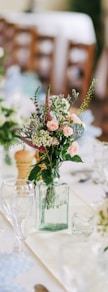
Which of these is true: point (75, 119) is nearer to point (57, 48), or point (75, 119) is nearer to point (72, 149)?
point (72, 149)

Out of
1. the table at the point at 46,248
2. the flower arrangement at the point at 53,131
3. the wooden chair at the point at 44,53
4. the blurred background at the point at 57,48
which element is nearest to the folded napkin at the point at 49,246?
the table at the point at 46,248

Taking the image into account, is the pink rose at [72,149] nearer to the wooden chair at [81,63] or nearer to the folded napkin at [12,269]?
the folded napkin at [12,269]

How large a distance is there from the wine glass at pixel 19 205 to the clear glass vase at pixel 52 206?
38mm

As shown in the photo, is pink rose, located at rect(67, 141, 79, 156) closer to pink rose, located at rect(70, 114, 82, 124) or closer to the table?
pink rose, located at rect(70, 114, 82, 124)

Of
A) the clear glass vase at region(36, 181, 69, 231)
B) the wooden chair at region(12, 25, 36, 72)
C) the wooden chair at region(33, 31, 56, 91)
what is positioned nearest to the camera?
the clear glass vase at region(36, 181, 69, 231)

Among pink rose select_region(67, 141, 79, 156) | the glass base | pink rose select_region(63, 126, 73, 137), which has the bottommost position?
the glass base

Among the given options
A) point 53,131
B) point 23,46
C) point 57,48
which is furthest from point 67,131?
point 57,48

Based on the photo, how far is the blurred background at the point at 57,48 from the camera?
3506 mm

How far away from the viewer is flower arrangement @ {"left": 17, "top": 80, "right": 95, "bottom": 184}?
1333 mm

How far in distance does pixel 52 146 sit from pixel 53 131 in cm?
4

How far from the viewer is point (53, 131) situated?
1.34 meters

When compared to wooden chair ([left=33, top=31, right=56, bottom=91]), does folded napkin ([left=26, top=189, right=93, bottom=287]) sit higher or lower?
lower

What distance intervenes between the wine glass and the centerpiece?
0.04 metres

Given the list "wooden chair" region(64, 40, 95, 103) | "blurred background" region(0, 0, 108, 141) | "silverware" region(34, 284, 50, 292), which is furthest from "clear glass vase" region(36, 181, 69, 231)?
"wooden chair" region(64, 40, 95, 103)
